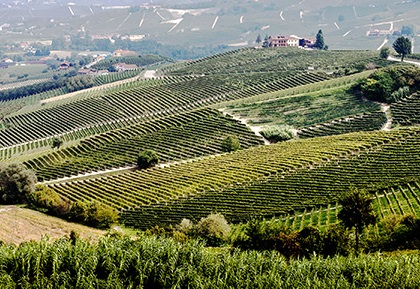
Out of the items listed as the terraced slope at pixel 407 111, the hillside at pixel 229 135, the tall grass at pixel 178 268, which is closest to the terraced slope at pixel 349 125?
the hillside at pixel 229 135

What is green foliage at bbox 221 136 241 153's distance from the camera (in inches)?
3664

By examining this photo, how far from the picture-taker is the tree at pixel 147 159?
8800 centimetres

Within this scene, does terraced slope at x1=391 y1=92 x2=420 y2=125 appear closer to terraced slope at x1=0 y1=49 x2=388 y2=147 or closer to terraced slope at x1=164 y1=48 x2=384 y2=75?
terraced slope at x1=164 y1=48 x2=384 y2=75

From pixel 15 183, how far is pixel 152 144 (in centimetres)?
3242

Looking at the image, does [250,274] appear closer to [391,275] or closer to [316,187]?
[391,275]

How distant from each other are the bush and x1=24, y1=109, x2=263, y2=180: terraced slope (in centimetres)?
3942

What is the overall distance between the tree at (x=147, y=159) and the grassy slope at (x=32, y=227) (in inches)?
919

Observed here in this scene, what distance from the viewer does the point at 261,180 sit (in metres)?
68.9

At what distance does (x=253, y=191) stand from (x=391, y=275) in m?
30.6

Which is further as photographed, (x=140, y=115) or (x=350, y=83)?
(x=140, y=115)

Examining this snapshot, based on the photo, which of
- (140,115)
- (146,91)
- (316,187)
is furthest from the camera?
(146,91)

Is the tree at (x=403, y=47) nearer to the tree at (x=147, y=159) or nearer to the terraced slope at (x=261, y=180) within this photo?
the terraced slope at (x=261, y=180)

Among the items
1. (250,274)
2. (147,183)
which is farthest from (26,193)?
(250,274)

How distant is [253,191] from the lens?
6569 centimetres
